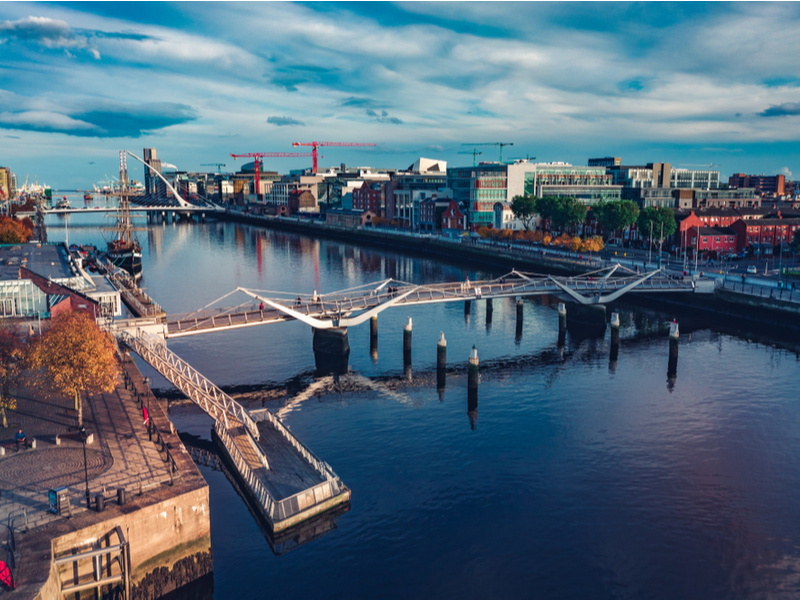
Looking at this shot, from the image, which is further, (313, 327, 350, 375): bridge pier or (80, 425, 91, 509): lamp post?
(313, 327, 350, 375): bridge pier

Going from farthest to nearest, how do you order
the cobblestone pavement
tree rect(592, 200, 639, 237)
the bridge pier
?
tree rect(592, 200, 639, 237) < the bridge pier < the cobblestone pavement

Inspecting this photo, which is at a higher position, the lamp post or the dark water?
the lamp post

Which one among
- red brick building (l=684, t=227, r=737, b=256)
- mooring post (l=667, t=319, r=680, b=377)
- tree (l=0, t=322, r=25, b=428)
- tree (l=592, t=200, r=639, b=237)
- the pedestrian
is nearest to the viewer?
the pedestrian

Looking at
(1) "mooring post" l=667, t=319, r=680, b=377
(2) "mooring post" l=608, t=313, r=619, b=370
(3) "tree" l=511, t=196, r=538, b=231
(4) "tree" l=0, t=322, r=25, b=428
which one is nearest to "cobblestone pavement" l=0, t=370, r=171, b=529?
(4) "tree" l=0, t=322, r=25, b=428

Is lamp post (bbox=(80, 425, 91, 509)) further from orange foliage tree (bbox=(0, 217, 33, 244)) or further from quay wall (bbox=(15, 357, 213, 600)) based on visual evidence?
orange foliage tree (bbox=(0, 217, 33, 244))

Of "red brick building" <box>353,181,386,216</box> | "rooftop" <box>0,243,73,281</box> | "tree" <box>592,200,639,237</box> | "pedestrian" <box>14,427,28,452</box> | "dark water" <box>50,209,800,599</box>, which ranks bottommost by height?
"dark water" <box>50,209,800,599</box>

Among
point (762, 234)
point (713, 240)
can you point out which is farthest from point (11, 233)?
point (762, 234)

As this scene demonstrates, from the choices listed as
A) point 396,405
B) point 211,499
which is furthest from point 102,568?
point 396,405
